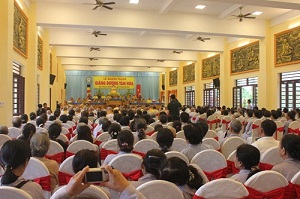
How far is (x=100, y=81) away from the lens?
33562mm

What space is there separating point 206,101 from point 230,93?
4.03m

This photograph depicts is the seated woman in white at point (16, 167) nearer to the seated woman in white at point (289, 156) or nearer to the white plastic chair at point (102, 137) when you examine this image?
the seated woman in white at point (289, 156)

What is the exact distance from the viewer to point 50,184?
10.1 feet

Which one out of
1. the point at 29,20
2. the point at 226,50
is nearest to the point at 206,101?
the point at 226,50

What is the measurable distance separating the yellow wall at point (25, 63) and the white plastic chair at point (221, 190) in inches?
296

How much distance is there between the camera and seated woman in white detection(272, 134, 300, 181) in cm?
311

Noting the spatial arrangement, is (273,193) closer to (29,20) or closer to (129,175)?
(129,175)

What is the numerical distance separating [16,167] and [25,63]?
1076 centimetres

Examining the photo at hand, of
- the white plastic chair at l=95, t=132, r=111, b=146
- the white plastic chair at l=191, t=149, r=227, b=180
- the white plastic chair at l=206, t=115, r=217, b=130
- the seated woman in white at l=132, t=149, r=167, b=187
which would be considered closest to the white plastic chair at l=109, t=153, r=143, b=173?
the seated woman in white at l=132, t=149, r=167, b=187

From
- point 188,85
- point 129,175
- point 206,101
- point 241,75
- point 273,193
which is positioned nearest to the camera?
point 273,193

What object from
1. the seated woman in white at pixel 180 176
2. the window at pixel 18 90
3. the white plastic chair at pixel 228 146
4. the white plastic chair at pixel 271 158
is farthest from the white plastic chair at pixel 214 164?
the window at pixel 18 90

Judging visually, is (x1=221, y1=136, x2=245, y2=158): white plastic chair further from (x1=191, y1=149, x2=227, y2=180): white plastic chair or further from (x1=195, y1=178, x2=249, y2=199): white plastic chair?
(x1=195, y1=178, x2=249, y2=199): white plastic chair

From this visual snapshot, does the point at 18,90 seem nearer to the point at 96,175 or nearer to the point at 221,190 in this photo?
the point at 221,190

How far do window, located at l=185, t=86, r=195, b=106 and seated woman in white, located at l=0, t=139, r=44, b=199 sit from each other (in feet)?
76.5
